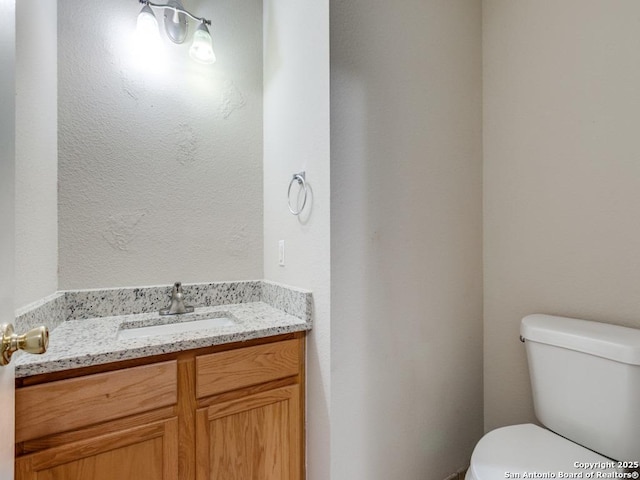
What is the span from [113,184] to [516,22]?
2.01 meters

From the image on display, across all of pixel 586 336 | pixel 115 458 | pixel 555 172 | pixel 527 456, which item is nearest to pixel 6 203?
pixel 115 458

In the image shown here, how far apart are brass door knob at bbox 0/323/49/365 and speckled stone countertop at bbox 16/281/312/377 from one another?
0.37m

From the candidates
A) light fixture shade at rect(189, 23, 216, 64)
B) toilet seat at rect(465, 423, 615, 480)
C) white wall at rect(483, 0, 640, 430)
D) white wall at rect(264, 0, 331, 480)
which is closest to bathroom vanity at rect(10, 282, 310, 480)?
white wall at rect(264, 0, 331, 480)

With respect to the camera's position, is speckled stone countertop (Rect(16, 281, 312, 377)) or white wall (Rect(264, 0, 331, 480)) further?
white wall (Rect(264, 0, 331, 480))

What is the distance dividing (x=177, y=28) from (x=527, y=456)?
216cm

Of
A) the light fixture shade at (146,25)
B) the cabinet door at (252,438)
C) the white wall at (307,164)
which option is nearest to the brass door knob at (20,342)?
the cabinet door at (252,438)

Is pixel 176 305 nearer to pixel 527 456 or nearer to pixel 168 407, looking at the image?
pixel 168 407

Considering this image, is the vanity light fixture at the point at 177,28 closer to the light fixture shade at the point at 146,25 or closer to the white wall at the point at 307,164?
the light fixture shade at the point at 146,25

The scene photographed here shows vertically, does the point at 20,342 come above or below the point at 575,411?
above

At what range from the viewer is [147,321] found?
1339mm

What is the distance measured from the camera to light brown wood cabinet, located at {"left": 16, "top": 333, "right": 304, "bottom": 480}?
2.85 feet

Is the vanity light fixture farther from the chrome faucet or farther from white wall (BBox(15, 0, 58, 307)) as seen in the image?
the chrome faucet

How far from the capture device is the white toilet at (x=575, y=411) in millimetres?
981

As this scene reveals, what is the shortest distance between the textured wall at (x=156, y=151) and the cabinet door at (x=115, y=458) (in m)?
0.66
